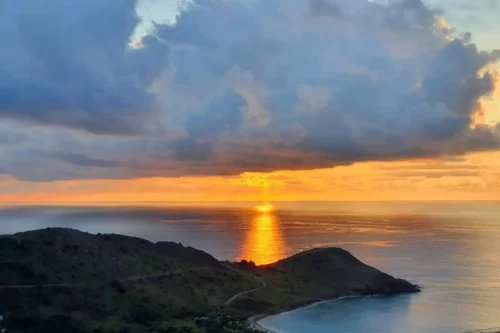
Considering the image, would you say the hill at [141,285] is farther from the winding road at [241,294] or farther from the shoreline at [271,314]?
the shoreline at [271,314]

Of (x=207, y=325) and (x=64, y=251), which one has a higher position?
(x=64, y=251)

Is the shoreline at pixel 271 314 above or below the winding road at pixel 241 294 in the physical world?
below

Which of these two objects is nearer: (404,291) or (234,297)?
(234,297)

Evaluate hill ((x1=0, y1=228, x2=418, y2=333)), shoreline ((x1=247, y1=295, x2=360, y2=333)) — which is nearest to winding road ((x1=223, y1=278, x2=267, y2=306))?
hill ((x1=0, y1=228, x2=418, y2=333))

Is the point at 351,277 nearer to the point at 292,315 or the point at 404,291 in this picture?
the point at 404,291

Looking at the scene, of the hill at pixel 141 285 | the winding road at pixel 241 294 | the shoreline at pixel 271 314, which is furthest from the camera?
the winding road at pixel 241 294

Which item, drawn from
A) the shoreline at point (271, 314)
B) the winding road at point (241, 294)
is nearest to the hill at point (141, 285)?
the winding road at point (241, 294)

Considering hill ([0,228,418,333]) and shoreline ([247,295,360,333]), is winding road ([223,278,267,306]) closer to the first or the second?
hill ([0,228,418,333])

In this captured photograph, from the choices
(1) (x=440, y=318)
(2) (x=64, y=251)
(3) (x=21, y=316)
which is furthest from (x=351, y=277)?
(3) (x=21, y=316)
